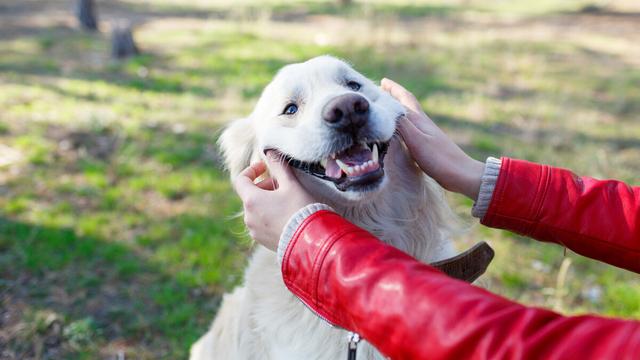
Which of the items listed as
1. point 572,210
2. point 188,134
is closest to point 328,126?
point 572,210

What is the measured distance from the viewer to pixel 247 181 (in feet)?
6.08

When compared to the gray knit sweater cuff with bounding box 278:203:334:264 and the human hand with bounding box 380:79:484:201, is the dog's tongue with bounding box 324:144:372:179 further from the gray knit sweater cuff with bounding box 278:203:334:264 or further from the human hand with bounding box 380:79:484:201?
the gray knit sweater cuff with bounding box 278:203:334:264

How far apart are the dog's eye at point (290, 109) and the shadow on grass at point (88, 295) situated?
5.60 ft

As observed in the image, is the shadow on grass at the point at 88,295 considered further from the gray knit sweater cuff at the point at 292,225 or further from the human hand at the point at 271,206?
the gray knit sweater cuff at the point at 292,225

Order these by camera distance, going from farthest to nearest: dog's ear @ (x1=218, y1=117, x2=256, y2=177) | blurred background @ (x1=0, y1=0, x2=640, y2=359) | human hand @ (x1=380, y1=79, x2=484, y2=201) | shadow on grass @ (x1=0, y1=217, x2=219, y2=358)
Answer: blurred background @ (x1=0, y1=0, x2=640, y2=359)
shadow on grass @ (x1=0, y1=217, x2=219, y2=358)
dog's ear @ (x1=218, y1=117, x2=256, y2=177)
human hand @ (x1=380, y1=79, x2=484, y2=201)

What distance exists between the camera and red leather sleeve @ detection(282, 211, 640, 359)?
1.10 metres

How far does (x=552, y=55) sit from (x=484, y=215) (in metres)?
7.88

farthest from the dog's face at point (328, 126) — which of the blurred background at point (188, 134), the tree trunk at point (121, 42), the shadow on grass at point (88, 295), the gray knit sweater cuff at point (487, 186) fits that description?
the tree trunk at point (121, 42)

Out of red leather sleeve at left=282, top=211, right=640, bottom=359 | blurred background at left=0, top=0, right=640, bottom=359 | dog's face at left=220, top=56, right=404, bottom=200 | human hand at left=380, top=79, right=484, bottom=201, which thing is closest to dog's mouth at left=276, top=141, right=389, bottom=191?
dog's face at left=220, top=56, right=404, bottom=200

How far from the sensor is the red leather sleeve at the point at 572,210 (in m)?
1.78

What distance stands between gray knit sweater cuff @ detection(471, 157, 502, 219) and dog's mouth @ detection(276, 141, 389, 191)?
35 centimetres

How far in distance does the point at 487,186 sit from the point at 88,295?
2.75m

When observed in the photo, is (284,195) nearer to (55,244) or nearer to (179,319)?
(179,319)

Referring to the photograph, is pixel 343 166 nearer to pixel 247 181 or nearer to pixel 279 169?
pixel 279 169
